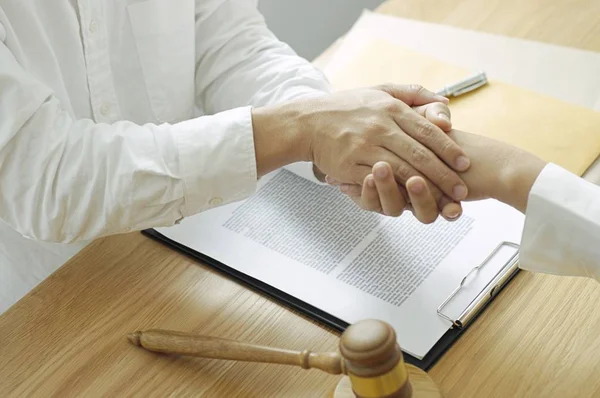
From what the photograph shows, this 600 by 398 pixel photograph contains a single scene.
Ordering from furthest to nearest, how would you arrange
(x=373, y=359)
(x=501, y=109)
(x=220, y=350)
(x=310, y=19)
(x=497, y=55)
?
(x=310, y=19), (x=497, y=55), (x=501, y=109), (x=220, y=350), (x=373, y=359)

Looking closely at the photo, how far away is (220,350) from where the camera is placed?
94 centimetres

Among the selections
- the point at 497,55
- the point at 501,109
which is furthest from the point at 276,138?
the point at 497,55

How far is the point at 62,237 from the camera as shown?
110 cm

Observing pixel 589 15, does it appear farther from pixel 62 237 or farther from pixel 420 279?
pixel 62 237

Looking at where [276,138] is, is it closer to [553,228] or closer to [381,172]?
[381,172]

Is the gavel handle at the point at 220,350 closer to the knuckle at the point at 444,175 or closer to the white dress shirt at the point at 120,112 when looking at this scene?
the white dress shirt at the point at 120,112

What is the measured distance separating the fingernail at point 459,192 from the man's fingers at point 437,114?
10 centimetres

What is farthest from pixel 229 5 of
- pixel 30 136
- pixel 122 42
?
pixel 30 136

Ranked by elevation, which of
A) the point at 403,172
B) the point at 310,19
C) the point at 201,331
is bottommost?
the point at 310,19

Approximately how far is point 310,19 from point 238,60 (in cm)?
120

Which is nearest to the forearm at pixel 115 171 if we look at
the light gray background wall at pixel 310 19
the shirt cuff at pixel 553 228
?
the shirt cuff at pixel 553 228

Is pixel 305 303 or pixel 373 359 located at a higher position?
pixel 373 359

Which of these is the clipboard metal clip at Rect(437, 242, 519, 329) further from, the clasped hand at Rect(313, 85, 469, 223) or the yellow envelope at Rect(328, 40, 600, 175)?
the yellow envelope at Rect(328, 40, 600, 175)

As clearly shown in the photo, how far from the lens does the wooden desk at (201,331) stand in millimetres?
911
